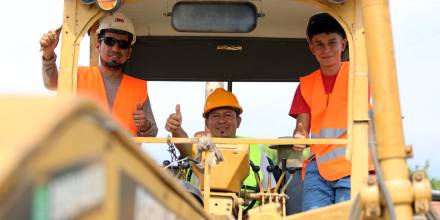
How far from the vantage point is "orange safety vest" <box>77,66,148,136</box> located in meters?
4.40

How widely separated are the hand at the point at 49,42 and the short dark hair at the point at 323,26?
1390 mm

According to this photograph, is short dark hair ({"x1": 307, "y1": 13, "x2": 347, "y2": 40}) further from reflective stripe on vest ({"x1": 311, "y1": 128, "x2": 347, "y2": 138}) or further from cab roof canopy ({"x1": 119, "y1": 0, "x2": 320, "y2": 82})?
reflective stripe on vest ({"x1": 311, "y1": 128, "x2": 347, "y2": 138})

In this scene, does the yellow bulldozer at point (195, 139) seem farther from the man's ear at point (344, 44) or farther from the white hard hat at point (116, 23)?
the man's ear at point (344, 44)

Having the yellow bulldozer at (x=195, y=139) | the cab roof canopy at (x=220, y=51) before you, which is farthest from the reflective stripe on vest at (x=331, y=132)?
the cab roof canopy at (x=220, y=51)

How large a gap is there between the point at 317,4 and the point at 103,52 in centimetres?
123

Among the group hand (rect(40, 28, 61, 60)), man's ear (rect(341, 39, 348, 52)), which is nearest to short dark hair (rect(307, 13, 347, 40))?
man's ear (rect(341, 39, 348, 52))

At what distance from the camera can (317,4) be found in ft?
14.1

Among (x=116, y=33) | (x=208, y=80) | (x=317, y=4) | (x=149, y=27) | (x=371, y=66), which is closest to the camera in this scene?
(x=371, y=66)

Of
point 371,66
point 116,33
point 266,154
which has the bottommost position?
point 266,154

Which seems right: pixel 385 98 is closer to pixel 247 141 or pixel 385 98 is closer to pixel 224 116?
pixel 247 141

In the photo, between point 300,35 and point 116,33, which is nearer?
point 116,33

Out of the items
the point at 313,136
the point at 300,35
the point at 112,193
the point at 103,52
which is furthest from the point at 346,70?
the point at 112,193

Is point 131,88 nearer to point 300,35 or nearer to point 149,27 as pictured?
point 149,27

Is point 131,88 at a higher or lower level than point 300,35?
lower
